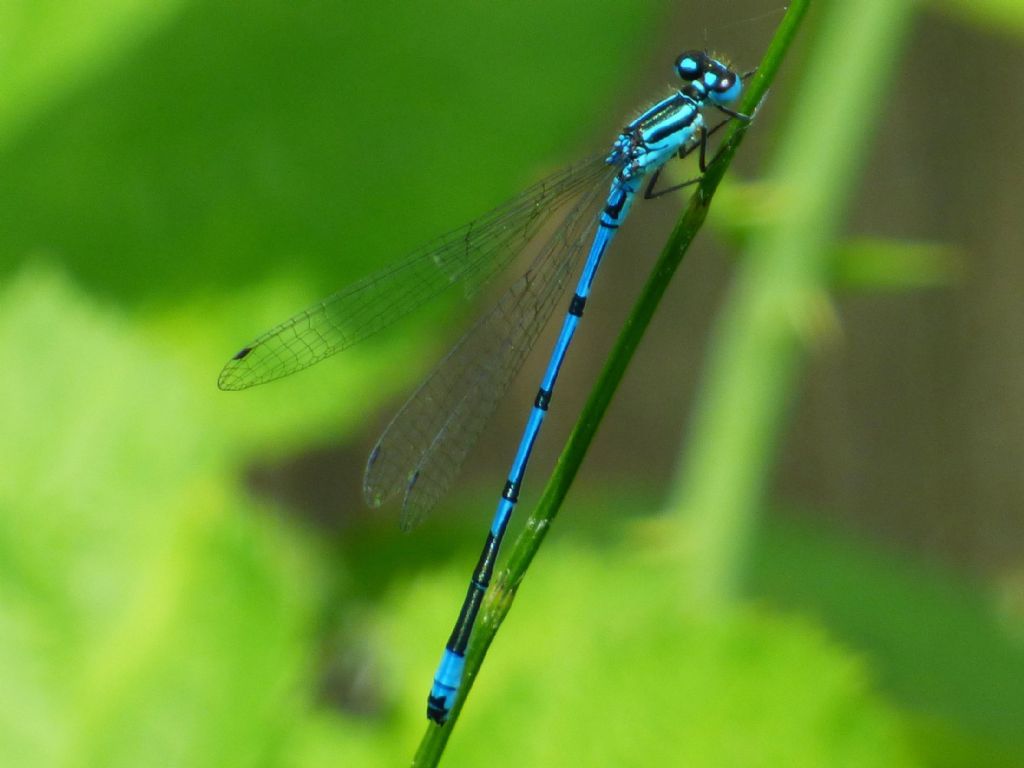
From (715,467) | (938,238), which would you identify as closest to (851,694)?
(715,467)

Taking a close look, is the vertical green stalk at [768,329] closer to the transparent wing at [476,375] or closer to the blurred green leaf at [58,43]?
the transparent wing at [476,375]

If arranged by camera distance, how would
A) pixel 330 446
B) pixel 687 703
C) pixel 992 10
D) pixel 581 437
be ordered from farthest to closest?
pixel 330 446
pixel 992 10
pixel 687 703
pixel 581 437

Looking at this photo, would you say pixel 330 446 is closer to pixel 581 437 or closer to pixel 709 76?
pixel 709 76

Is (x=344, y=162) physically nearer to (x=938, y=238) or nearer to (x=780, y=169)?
(x=780, y=169)

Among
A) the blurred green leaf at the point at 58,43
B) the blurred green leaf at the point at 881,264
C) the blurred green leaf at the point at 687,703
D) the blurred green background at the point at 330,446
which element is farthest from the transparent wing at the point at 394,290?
the blurred green leaf at the point at 687,703

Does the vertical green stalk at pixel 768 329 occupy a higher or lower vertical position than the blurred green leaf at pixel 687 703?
higher

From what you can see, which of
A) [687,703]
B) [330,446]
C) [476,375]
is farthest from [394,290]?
[687,703]

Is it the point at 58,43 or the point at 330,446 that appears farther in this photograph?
the point at 330,446
